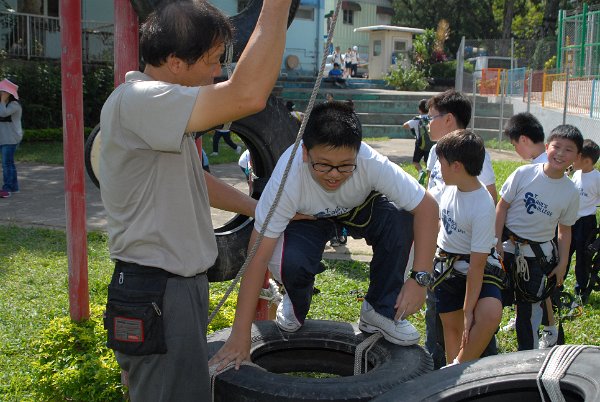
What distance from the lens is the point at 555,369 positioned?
2311 millimetres

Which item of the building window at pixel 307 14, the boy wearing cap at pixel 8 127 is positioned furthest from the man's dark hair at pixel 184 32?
the building window at pixel 307 14

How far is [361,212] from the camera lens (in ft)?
10.2

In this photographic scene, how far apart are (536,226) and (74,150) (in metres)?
2.72

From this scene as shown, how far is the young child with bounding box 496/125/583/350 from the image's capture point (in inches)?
168

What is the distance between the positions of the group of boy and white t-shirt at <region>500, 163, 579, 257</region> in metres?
0.02

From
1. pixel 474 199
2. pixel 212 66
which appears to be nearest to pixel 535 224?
pixel 474 199

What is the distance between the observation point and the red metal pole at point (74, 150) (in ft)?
13.6

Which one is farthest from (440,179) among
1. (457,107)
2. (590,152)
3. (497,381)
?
(497,381)

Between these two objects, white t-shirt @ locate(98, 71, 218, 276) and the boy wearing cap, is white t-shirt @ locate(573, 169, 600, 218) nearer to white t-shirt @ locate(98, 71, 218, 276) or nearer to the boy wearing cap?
white t-shirt @ locate(98, 71, 218, 276)

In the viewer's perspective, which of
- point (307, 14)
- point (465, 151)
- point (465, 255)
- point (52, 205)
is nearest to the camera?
point (465, 151)

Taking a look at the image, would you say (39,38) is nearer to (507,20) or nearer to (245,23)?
(245,23)

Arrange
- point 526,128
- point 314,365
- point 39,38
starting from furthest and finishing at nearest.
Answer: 1. point 39,38
2. point 526,128
3. point 314,365

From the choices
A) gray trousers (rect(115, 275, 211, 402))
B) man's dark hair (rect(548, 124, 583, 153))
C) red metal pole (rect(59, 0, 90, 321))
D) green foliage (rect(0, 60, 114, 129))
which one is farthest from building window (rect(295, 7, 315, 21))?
gray trousers (rect(115, 275, 211, 402))

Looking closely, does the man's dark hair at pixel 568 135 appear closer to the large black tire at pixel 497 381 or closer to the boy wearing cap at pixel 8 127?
the large black tire at pixel 497 381
